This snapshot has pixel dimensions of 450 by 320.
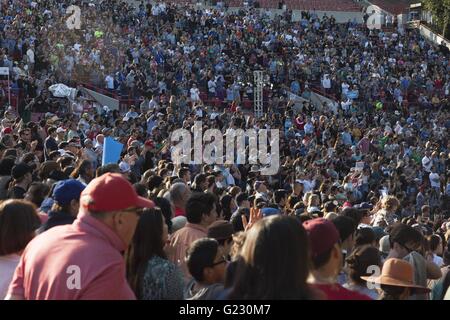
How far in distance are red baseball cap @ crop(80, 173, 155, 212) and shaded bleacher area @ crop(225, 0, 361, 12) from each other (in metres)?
36.5

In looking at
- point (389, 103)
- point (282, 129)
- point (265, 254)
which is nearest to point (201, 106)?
point (282, 129)

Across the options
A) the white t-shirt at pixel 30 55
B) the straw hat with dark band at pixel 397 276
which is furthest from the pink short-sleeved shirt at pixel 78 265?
the white t-shirt at pixel 30 55

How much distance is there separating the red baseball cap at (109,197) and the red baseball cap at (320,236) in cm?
76

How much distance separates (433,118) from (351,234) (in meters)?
25.1

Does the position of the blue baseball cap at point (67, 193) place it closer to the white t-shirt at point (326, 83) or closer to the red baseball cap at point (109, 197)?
the red baseball cap at point (109, 197)

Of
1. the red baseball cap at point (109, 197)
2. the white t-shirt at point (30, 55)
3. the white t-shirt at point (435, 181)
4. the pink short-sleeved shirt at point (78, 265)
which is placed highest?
the white t-shirt at point (30, 55)

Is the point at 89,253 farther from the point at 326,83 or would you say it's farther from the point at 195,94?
the point at 326,83

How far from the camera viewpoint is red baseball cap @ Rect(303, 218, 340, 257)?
3975 millimetres

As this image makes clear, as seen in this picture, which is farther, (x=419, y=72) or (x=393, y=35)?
(x=393, y=35)

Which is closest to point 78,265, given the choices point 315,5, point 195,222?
point 195,222

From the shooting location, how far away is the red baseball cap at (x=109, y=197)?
381 cm

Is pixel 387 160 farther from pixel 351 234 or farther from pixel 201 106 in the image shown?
pixel 351 234

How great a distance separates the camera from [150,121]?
64.1ft

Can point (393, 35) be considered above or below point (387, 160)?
above
